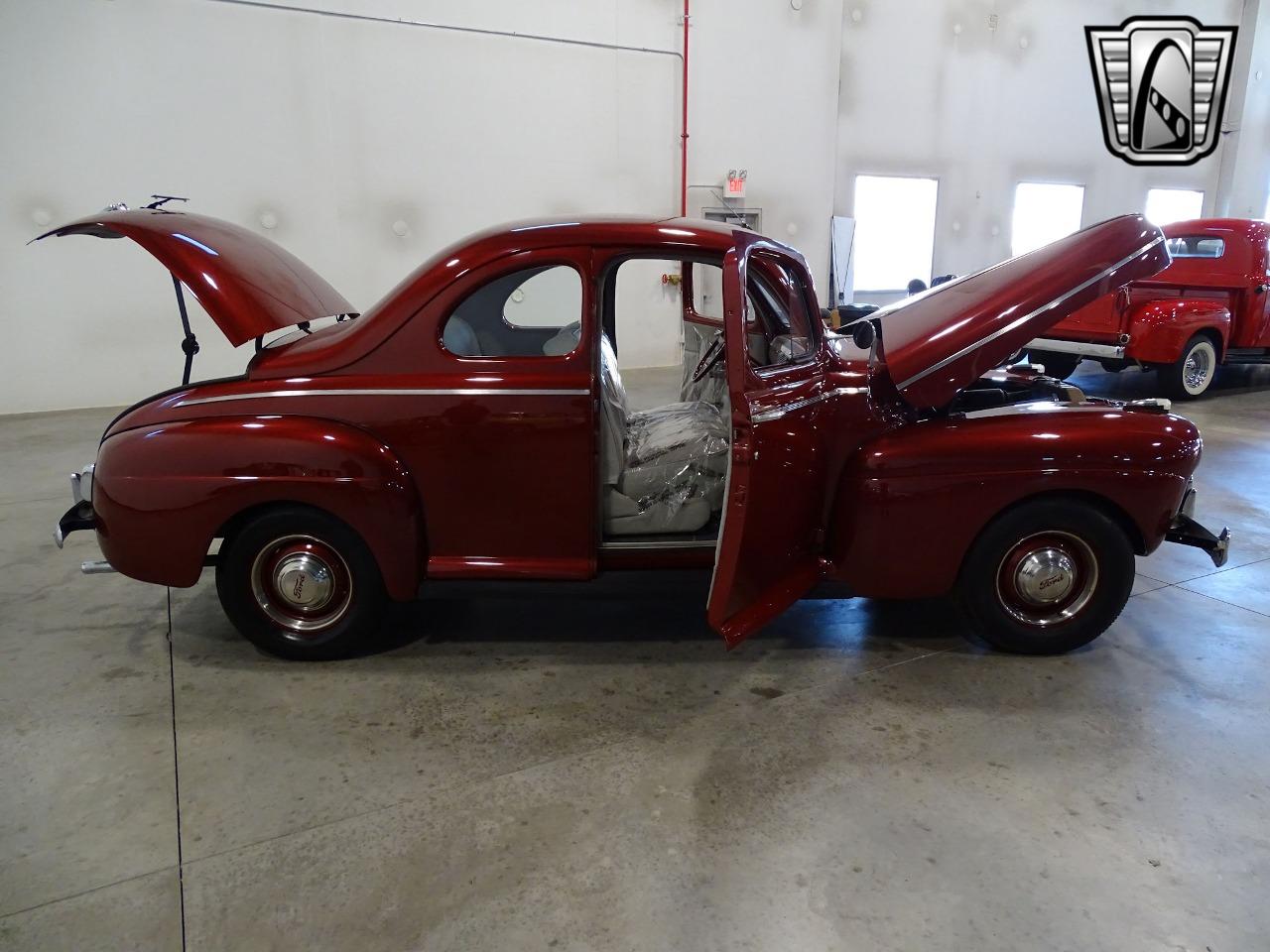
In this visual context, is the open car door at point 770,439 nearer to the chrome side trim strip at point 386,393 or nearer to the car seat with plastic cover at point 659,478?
the car seat with plastic cover at point 659,478

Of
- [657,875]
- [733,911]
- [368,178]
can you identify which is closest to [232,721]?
[657,875]

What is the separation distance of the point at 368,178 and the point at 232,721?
699 cm

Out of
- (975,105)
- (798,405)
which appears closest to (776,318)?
(798,405)

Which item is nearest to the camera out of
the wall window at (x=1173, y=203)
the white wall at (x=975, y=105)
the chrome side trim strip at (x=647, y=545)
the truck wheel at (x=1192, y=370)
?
the chrome side trim strip at (x=647, y=545)

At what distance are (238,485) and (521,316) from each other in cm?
131

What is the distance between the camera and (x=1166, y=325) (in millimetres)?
8211

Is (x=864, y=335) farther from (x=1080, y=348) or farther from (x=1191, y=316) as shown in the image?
(x=1191, y=316)

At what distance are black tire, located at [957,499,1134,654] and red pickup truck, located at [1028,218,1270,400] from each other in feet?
20.1

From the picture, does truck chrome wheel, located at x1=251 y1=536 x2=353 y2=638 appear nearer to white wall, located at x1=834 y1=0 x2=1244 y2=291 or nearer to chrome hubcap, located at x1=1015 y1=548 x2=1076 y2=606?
chrome hubcap, located at x1=1015 y1=548 x2=1076 y2=606

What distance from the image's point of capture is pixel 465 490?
2.98m

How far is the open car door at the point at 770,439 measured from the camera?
2557 millimetres

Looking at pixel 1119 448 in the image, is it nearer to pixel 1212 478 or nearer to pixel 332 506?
pixel 332 506

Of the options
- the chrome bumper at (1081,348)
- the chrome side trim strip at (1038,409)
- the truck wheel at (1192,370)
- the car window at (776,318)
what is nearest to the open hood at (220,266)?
the car window at (776,318)

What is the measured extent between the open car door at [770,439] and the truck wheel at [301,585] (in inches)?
54.6
